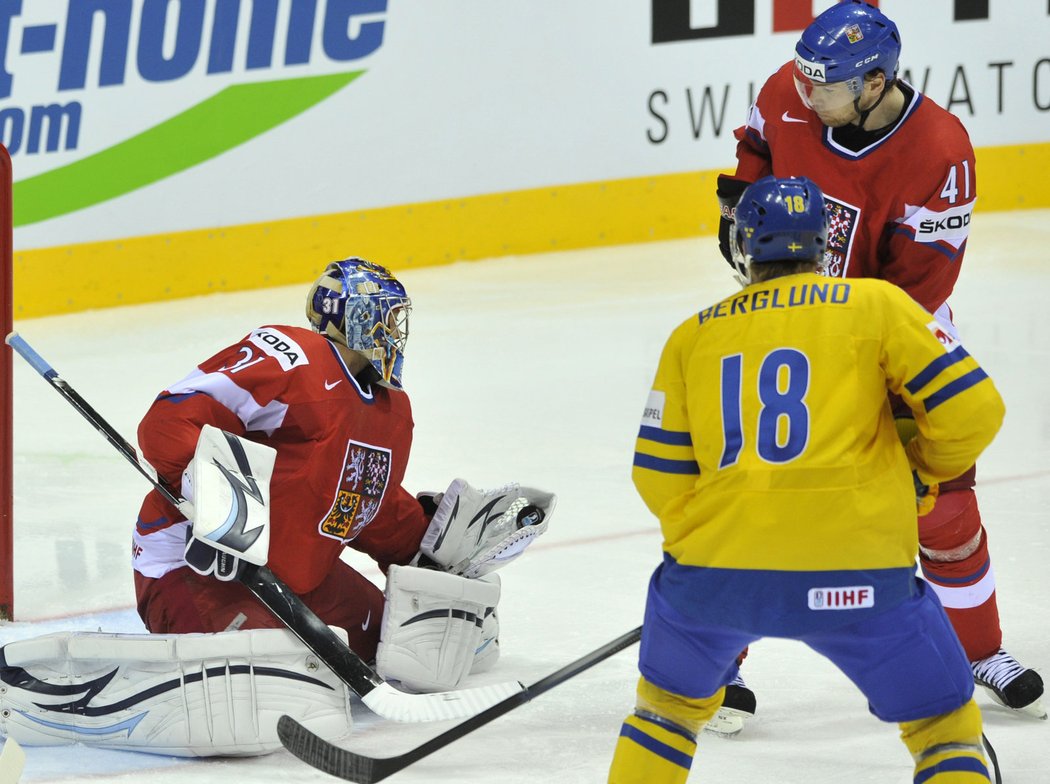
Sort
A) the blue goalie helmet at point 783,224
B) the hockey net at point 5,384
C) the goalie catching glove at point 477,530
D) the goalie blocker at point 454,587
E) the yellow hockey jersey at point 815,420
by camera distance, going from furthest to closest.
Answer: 1. the hockey net at point 5,384
2. the goalie catching glove at point 477,530
3. the goalie blocker at point 454,587
4. the blue goalie helmet at point 783,224
5. the yellow hockey jersey at point 815,420

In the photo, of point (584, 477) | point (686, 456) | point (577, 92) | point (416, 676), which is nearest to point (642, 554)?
point (584, 477)

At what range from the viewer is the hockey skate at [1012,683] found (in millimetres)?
3244

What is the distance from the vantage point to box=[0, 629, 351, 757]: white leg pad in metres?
3.03

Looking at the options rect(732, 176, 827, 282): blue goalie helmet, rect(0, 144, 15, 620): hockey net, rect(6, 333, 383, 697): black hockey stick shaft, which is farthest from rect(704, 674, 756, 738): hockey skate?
rect(0, 144, 15, 620): hockey net

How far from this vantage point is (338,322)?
10.8 feet

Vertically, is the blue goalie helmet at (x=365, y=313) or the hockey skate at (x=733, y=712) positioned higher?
the blue goalie helmet at (x=365, y=313)

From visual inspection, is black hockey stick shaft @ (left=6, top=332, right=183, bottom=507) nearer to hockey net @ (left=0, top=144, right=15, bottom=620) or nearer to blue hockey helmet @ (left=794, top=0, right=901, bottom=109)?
hockey net @ (left=0, top=144, right=15, bottom=620)

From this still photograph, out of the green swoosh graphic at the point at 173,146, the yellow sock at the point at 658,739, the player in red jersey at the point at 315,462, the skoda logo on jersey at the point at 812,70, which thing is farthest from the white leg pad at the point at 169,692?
the green swoosh graphic at the point at 173,146

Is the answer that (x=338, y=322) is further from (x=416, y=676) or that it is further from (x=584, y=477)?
(x=584, y=477)

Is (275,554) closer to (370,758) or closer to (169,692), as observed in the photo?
(169,692)

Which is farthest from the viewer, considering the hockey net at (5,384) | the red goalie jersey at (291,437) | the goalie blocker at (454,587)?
the hockey net at (5,384)

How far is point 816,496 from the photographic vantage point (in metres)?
2.37

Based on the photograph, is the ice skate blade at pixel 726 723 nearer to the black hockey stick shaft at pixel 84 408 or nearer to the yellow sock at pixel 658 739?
the yellow sock at pixel 658 739

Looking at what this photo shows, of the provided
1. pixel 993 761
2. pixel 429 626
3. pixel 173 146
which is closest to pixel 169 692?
pixel 429 626
